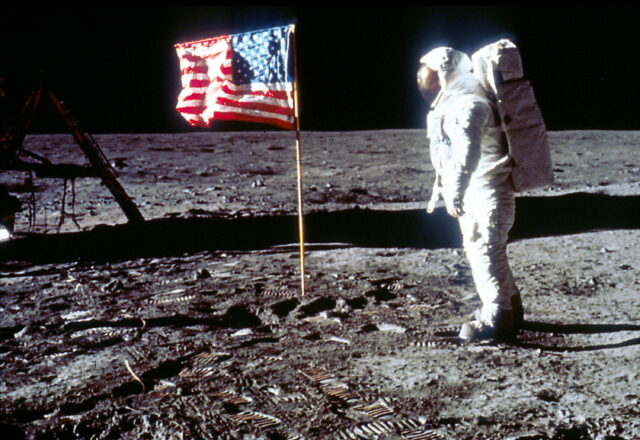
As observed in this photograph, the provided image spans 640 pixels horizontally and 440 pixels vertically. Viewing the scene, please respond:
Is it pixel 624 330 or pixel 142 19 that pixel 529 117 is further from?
pixel 142 19

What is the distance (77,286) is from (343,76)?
9.58 meters

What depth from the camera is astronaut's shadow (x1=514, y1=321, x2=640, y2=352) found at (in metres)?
2.79

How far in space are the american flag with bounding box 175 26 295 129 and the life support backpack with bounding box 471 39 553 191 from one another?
4.30 ft

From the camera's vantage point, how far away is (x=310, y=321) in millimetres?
3262


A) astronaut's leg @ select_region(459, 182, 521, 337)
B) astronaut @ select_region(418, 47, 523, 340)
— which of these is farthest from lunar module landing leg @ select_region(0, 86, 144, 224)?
astronaut's leg @ select_region(459, 182, 521, 337)

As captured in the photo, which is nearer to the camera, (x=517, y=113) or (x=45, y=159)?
(x=517, y=113)

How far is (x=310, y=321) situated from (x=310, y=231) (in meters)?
2.21

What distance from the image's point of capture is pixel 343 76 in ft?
41.4

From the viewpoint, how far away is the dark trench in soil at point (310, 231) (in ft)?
16.0

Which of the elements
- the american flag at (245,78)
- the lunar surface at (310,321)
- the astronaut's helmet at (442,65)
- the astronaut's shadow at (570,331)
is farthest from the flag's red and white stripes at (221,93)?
the astronaut's shadow at (570,331)

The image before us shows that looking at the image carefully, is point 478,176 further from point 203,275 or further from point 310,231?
point 310,231

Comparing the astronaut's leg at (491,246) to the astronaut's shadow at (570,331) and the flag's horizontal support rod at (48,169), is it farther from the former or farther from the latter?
the flag's horizontal support rod at (48,169)

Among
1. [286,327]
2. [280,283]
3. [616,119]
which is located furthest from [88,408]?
[616,119]

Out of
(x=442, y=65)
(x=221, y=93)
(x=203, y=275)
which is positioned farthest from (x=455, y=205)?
(x=203, y=275)
